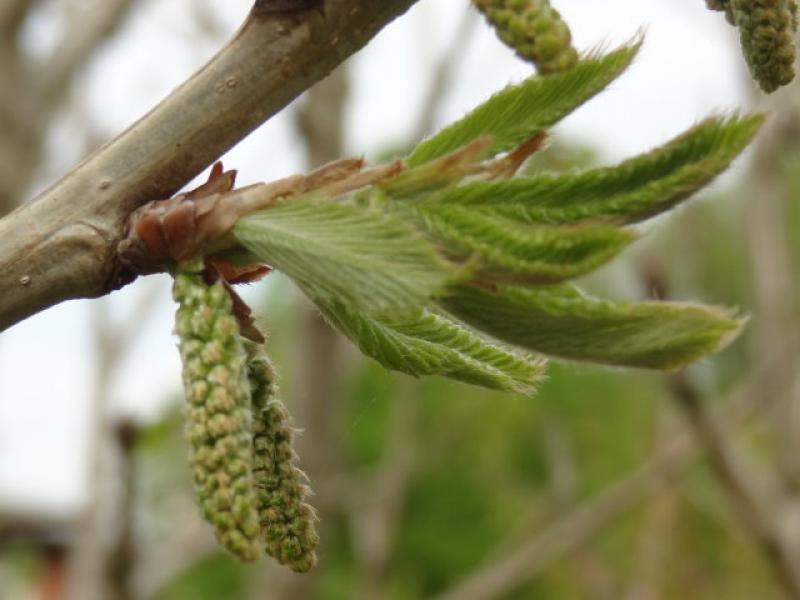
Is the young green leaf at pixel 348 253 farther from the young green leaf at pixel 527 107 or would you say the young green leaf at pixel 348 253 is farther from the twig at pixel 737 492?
the twig at pixel 737 492

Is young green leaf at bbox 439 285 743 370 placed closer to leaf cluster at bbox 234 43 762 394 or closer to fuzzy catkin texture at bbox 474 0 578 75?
leaf cluster at bbox 234 43 762 394

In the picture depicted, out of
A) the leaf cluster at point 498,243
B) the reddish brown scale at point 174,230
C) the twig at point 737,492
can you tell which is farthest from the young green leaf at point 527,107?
the twig at point 737,492

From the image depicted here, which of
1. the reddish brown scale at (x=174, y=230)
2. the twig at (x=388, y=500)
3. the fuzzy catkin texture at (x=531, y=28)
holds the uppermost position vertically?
the twig at (x=388, y=500)

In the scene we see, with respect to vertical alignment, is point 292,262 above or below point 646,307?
above

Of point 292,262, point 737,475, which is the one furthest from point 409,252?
point 737,475

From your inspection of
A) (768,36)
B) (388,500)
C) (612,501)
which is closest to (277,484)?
(768,36)

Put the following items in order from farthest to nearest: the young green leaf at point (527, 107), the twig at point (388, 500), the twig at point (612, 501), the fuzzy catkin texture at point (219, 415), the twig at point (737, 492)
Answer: the twig at point (388, 500) → the twig at point (612, 501) → the twig at point (737, 492) → the young green leaf at point (527, 107) → the fuzzy catkin texture at point (219, 415)

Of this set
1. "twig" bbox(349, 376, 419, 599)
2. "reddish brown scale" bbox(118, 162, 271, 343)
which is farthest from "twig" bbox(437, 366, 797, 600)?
"reddish brown scale" bbox(118, 162, 271, 343)

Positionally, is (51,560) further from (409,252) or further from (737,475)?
(409,252)

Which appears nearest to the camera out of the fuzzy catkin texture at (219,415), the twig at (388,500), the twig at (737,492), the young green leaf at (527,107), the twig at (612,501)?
the fuzzy catkin texture at (219,415)
